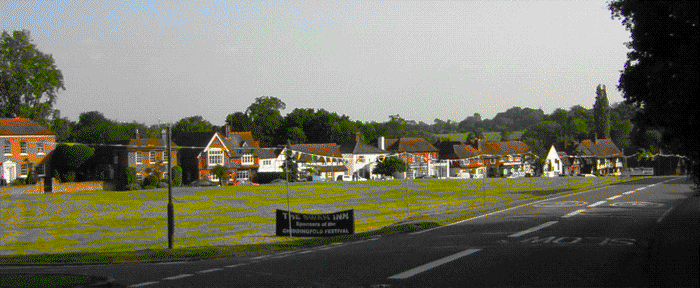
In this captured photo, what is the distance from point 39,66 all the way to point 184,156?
74.1 feet

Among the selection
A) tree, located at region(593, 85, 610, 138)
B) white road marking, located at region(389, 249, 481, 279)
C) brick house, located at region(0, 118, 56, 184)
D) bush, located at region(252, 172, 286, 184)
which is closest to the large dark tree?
white road marking, located at region(389, 249, 481, 279)

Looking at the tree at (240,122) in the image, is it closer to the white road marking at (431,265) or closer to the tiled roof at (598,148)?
the tiled roof at (598,148)

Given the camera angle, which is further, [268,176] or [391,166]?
[391,166]

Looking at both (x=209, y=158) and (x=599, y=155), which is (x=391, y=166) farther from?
(x=599, y=155)

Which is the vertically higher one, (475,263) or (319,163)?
(319,163)

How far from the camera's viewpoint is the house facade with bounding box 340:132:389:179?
124613 millimetres

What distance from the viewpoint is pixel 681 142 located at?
52.5 feet

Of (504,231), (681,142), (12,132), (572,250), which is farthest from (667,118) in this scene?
(12,132)

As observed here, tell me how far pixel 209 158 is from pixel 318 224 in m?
66.7

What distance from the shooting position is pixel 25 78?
277ft

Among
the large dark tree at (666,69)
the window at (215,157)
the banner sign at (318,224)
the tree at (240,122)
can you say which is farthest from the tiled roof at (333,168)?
the large dark tree at (666,69)

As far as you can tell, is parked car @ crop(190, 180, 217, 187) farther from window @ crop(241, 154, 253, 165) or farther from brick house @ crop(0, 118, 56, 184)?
brick house @ crop(0, 118, 56, 184)

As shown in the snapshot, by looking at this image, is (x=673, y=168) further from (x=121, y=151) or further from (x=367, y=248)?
(x=367, y=248)

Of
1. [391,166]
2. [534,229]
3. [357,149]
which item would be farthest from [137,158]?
[534,229]
